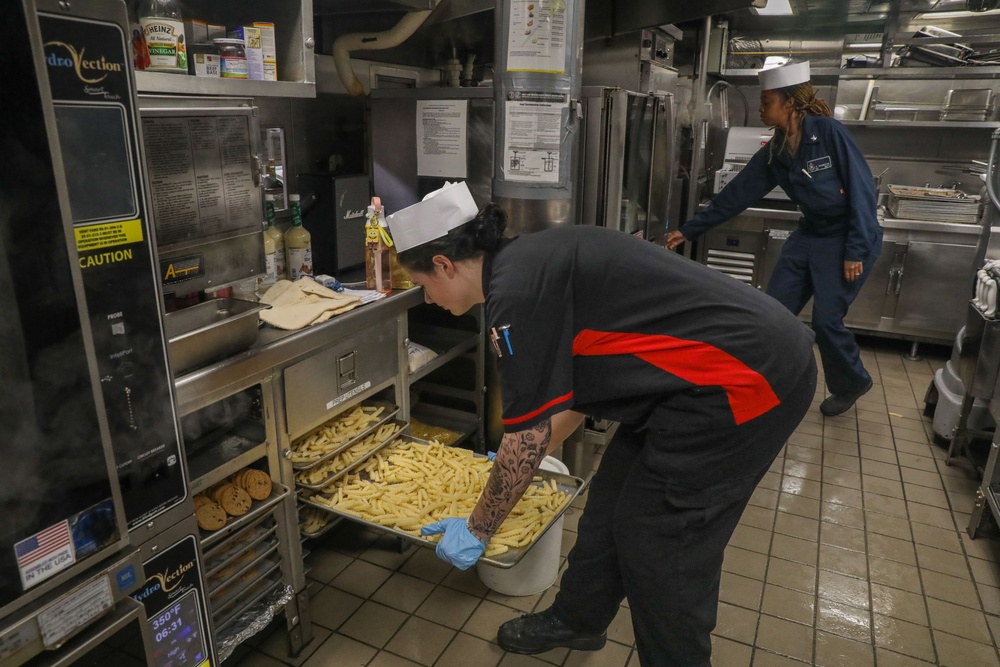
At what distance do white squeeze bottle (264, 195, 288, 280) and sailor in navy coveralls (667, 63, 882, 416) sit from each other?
239cm

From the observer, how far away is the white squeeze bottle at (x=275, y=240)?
103 inches

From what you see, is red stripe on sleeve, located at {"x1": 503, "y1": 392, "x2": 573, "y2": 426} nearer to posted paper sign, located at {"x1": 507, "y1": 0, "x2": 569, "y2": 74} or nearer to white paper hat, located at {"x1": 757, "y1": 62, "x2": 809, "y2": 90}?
posted paper sign, located at {"x1": 507, "y1": 0, "x2": 569, "y2": 74}

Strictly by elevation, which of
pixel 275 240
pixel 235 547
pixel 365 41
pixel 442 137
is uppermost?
pixel 365 41

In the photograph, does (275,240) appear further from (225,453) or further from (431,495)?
(431,495)

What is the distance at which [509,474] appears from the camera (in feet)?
6.07

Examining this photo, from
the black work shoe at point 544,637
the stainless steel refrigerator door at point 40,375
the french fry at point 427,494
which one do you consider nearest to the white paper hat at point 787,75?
the french fry at point 427,494

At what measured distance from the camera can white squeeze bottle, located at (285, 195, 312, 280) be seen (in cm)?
264

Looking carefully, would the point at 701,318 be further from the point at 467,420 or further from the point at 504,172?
the point at 467,420

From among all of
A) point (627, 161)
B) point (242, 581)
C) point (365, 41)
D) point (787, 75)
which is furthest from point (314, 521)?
point (787, 75)

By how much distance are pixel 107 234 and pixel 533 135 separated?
1.78m

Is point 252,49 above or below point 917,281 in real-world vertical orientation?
above

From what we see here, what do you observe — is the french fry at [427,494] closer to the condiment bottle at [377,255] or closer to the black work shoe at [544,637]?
the black work shoe at [544,637]

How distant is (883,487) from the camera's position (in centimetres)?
341

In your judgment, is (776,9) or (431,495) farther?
(776,9)
